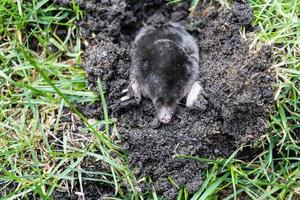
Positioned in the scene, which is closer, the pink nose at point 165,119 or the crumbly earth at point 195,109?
the crumbly earth at point 195,109

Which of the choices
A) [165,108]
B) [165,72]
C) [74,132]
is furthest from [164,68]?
[74,132]

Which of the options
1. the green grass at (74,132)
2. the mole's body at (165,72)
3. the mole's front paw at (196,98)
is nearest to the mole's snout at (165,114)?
the mole's body at (165,72)

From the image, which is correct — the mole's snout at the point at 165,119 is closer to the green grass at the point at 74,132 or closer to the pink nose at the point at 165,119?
the pink nose at the point at 165,119

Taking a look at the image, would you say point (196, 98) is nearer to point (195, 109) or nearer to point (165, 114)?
point (195, 109)

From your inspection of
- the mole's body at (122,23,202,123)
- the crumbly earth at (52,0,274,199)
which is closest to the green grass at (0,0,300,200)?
the crumbly earth at (52,0,274,199)

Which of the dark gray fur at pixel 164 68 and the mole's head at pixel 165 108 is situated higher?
the dark gray fur at pixel 164 68

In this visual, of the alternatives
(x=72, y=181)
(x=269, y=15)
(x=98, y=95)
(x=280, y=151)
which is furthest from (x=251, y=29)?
(x=72, y=181)

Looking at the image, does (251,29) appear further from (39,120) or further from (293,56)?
(39,120)
